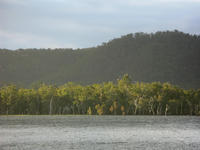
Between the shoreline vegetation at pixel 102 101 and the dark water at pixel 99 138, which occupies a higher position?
the shoreline vegetation at pixel 102 101

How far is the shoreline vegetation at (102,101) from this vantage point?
126 m

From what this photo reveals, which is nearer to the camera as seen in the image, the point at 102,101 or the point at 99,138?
the point at 99,138

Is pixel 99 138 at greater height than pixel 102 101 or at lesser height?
lesser

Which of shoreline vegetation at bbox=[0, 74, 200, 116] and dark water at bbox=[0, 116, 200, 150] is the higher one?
shoreline vegetation at bbox=[0, 74, 200, 116]

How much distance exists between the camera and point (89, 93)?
426 feet

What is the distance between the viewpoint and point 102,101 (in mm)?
129250

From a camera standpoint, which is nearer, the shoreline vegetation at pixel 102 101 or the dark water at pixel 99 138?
the dark water at pixel 99 138

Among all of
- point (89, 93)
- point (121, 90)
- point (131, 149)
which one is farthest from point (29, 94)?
point (131, 149)

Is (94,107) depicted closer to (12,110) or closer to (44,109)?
(44,109)

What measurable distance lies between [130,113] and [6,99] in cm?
4359

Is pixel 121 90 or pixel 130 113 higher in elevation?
pixel 121 90

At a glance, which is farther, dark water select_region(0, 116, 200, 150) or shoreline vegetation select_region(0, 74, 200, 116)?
shoreline vegetation select_region(0, 74, 200, 116)

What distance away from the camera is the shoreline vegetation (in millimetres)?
125562

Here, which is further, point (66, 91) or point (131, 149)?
point (66, 91)
